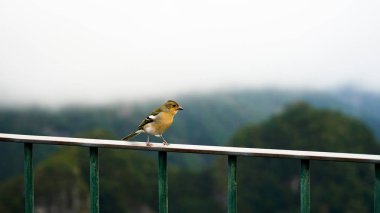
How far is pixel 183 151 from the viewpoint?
3691mm

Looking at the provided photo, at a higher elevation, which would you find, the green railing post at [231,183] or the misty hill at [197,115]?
the green railing post at [231,183]

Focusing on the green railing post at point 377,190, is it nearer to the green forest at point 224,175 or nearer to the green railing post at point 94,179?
the green railing post at point 94,179

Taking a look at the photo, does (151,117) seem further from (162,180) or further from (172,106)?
(162,180)

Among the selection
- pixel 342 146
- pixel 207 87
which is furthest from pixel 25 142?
pixel 207 87

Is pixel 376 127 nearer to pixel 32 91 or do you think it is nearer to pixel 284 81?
pixel 284 81

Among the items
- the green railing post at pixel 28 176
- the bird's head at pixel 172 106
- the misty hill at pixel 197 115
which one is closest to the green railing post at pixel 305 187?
the green railing post at pixel 28 176

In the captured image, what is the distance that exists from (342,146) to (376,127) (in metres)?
48.6

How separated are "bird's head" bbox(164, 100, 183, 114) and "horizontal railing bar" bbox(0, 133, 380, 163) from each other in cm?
173

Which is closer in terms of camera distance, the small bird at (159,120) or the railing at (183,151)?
the railing at (183,151)

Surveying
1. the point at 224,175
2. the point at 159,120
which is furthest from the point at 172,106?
the point at 224,175

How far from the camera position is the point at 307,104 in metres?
113

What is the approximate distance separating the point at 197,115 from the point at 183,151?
143 meters

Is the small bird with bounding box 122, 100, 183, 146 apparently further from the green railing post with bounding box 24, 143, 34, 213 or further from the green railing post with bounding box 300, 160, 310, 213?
the green railing post with bounding box 300, 160, 310, 213

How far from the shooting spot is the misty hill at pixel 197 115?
134 metres
